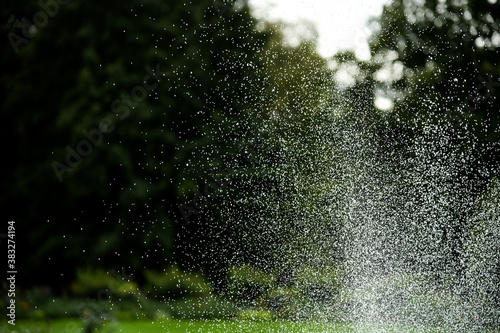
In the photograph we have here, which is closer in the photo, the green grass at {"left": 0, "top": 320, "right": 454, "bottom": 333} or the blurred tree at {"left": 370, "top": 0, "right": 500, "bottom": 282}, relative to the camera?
the green grass at {"left": 0, "top": 320, "right": 454, "bottom": 333}

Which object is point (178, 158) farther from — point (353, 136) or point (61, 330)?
point (61, 330)

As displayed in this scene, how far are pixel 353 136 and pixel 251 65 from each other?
2.59 meters

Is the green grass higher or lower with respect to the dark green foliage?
lower

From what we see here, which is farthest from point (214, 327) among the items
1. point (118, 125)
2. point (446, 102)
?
point (446, 102)

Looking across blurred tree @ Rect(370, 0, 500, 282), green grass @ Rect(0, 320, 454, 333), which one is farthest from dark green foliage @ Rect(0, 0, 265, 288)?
blurred tree @ Rect(370, 0, 500, 282)

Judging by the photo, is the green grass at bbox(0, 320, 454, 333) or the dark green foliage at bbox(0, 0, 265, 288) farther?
the dark green foliage at bbox(0, 0, 265, 288)

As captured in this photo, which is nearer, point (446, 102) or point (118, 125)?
point (118, 125)

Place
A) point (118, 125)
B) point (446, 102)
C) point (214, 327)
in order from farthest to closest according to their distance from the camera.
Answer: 1. point (446, 102)
2. point (118, 125)
3. point (214, 327)

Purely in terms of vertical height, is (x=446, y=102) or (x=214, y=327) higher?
(x=446, y=102)

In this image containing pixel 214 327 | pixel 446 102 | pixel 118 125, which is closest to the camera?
pixel 214 327

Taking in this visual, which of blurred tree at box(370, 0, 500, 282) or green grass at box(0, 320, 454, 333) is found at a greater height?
blurred tree at box(370, 0, 500, 282)

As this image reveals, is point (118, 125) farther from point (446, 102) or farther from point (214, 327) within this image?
point (446, 102)

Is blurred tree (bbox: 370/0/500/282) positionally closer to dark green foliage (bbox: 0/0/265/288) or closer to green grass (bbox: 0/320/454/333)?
dark green foliage (bbox: 0/0/265/288)

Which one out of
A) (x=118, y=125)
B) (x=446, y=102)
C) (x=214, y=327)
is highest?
(x=446, y=102)
